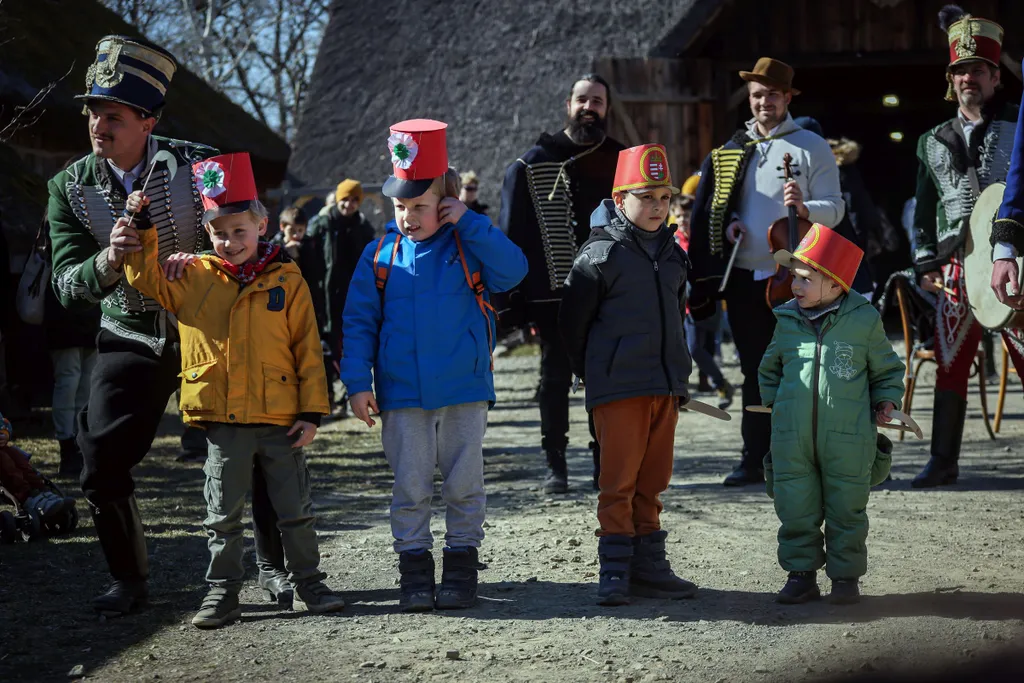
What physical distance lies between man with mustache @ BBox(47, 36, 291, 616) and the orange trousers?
1281mm

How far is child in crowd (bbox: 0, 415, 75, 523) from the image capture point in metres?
6.82

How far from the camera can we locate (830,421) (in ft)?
16.6

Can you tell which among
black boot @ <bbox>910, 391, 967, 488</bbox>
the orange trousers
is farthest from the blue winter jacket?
black boot @ <bbox>910, 391, 967, 488</bbox>

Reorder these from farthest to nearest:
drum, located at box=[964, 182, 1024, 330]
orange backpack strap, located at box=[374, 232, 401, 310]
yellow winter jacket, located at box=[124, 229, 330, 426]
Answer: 1. drum, located at box=[964, 182, 1024, 330]
2. orange backpack strap, located at box=[374, 232, 401, 310]
3. yellow winter jacket, located at box=[124, 229, 330, 426]

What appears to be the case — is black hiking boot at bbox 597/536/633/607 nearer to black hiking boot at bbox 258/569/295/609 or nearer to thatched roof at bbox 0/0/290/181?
black hiking boot at bbox 258/569/295/609

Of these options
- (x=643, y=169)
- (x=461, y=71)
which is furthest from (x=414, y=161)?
(x=461, y=71)

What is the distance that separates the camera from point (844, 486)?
198 inches

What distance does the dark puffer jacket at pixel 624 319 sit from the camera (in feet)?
17.4

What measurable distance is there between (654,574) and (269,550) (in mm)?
1488

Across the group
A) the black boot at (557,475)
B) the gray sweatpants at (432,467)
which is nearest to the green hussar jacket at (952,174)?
the black boot at (557,475)

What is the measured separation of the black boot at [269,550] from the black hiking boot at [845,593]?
2.01 metres

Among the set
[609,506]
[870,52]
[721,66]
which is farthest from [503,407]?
[609,506]

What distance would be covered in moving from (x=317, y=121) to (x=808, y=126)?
1611 centimetres

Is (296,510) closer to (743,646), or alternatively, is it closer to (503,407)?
(743,646)
